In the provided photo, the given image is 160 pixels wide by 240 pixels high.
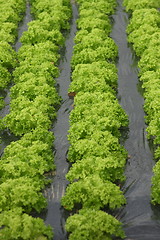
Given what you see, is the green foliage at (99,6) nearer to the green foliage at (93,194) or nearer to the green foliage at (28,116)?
the green foliage at (28,116)

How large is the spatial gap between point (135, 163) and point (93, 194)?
7.59 feet

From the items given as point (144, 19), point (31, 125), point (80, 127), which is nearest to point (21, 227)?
point (80, 127)

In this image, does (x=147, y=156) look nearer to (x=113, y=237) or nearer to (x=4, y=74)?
(x=113, y=237)

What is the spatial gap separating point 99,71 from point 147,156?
3.88 metres

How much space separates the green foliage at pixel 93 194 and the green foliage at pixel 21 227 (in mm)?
1068

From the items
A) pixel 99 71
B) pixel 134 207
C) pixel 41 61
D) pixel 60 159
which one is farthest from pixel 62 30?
pixel 134 207

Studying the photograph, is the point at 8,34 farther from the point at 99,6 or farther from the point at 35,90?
the point at 99,6

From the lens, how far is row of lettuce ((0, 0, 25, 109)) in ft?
48.2

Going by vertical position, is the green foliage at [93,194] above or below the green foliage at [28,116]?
below

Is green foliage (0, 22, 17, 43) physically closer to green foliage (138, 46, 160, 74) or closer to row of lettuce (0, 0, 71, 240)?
row of lettuce (0, 0, 71, 240)

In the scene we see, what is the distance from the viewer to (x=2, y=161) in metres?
10.6

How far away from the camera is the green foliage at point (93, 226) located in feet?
28.8

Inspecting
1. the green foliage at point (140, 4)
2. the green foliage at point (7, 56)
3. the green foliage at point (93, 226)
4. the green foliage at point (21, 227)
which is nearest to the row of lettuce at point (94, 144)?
the green foliage at point (93, 226)

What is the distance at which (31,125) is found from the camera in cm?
1204
